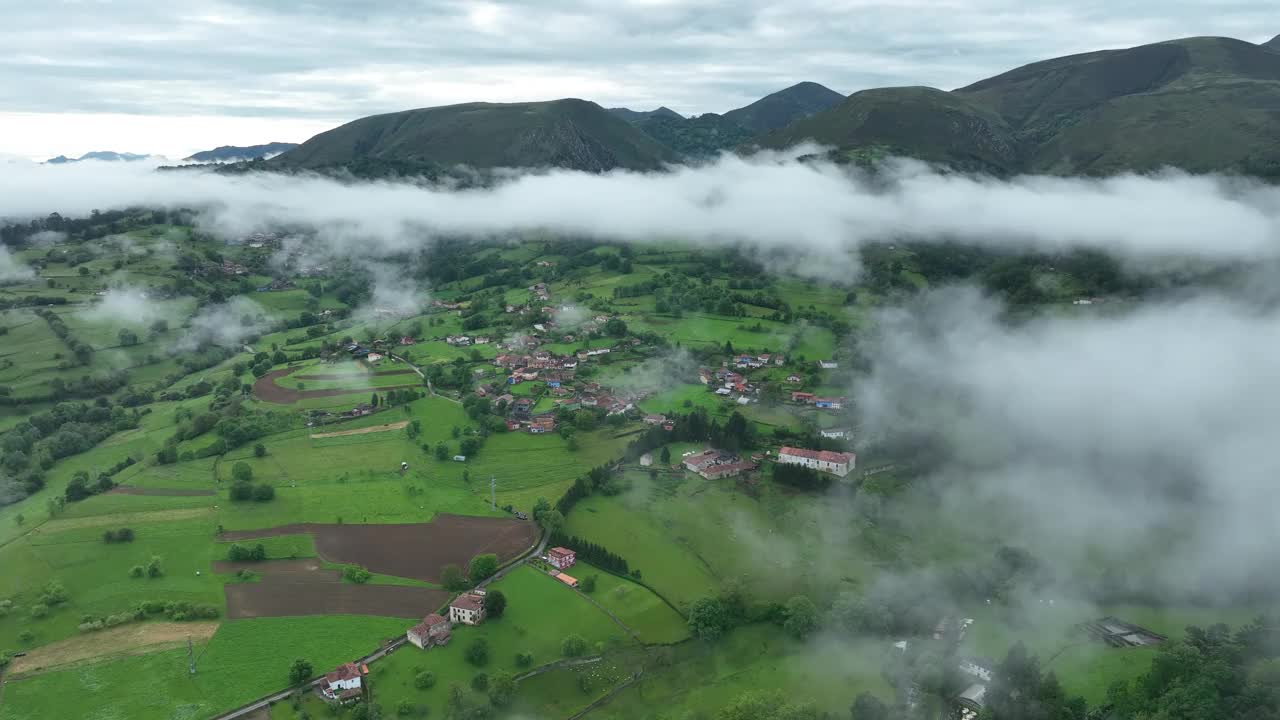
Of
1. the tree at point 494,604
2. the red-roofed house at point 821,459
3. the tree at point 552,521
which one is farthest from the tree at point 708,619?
the red-roofed house at point 821,459

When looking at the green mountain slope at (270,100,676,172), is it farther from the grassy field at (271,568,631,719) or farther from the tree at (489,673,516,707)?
the tree at (489,673,516,707)

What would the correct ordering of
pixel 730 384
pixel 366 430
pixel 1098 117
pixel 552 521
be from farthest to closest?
pixel 1098 117 < pixel 730 384 < pixel 366 430 < pixel 552 521

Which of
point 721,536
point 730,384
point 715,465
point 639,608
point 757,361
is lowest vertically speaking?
point 639,608

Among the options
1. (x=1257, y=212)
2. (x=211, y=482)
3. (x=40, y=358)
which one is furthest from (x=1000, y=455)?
(x=40, y=358)

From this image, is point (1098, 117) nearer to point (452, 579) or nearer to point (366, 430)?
point (366, 430)

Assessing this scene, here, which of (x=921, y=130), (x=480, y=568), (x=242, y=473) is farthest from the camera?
(x=921, y=130)

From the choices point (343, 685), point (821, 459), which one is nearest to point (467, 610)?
point (343, 685)

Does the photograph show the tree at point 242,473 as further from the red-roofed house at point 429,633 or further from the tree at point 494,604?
the tree at point 494,604

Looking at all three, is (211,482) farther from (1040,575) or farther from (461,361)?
(1040,575)
